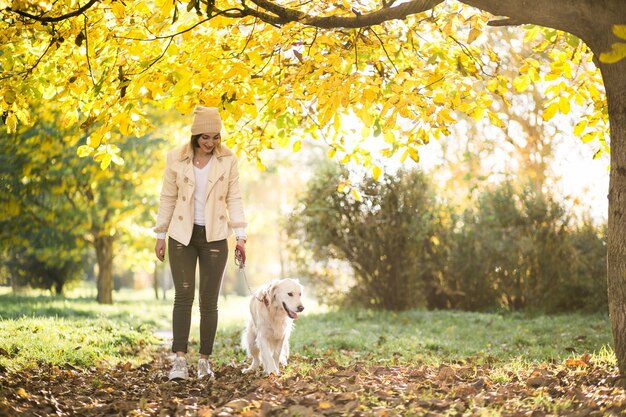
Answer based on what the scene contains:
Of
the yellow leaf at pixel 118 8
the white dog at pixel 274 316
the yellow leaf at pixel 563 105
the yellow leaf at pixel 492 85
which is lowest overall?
the white dog at pixel 274 316

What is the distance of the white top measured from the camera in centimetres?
501

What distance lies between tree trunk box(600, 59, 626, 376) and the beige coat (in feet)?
9.13

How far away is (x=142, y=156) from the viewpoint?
41.8 feet

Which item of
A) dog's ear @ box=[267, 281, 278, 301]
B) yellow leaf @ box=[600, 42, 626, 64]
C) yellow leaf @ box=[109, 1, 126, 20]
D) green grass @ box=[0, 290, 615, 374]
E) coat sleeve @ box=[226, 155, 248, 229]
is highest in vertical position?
yellow leaf @ box=[109, 1, 126, 20]

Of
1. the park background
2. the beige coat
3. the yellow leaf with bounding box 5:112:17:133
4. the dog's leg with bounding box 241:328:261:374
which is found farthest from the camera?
the dog's leg with bounding box 241:328:261:374

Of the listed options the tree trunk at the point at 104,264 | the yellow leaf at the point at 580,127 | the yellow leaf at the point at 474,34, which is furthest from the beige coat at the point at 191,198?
the tree trunk at the point at 104,264

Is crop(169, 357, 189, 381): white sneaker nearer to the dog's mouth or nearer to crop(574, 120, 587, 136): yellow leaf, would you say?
the dog's mouth

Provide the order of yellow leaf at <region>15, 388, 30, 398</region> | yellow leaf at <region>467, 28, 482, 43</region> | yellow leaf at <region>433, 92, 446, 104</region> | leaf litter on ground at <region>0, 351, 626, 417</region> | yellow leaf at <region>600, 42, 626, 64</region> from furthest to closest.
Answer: yellow leaf at <region>433, 92, 446, 104</region> → yellow leaf at <region>467, 28, 482, 43</region> → yellow leaf at <region>15, 388, 30, 398</region> → leaf litter on ground at <region>0, 351, 626, 417</region> → yellow leaf at <region>600, 42, 626, 64</region>

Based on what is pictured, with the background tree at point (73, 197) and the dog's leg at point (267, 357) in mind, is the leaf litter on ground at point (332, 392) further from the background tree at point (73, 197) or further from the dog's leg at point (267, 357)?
the background tree at point (73, 197)

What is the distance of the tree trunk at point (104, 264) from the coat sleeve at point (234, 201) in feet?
31.7

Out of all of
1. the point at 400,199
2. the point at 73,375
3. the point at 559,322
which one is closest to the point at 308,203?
the point at 400,199

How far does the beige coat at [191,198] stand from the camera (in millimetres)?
4945

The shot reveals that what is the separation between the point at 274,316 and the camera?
5449 millimetres

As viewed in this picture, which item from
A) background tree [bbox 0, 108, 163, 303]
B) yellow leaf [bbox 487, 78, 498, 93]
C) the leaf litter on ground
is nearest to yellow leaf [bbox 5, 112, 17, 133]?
the leaf litter on ground
